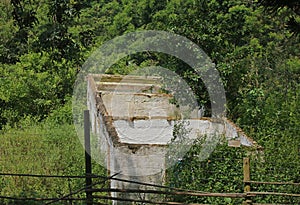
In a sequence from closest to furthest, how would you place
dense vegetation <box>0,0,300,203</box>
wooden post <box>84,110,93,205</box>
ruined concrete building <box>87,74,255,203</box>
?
wooden post <box>84,110,93,205</box> < dense vegetation <box>0,0,300,203</box> < ruined concrete building <box>87,74,255,203</box>

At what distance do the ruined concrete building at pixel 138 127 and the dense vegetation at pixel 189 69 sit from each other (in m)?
0.45

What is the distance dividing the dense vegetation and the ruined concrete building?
17.6 inches

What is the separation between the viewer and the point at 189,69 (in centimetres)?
784

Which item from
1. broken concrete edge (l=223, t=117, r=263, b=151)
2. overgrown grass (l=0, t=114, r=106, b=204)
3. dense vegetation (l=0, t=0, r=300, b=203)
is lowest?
overgrown grass (l=0, t=114, r=106, b=204)

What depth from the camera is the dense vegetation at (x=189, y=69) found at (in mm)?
3529

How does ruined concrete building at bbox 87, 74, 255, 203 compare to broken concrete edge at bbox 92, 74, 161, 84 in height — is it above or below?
below

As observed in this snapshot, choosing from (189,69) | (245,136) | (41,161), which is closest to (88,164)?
(41,161)

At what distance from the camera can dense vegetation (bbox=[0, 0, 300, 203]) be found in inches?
139

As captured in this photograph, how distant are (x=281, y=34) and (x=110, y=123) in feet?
35.1

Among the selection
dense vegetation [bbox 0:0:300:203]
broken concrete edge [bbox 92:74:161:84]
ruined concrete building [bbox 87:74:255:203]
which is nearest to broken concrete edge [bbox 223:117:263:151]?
ruined concrete building [bbox 87:74:255:203]

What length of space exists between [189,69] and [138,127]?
156 centimetres

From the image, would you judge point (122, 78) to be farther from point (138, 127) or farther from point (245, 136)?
point (245, 136)

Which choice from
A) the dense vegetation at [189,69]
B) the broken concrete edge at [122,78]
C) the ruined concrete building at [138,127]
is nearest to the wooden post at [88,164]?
the dense vegetation at [189,69]

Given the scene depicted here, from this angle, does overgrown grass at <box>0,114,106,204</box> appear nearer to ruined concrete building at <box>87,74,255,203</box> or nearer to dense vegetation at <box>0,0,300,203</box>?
dense vegetation at <box>0,0,300,203</box>
